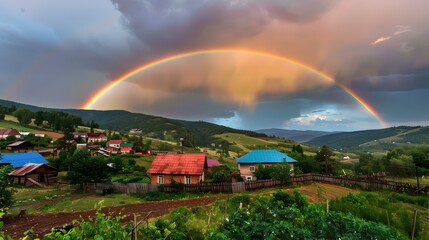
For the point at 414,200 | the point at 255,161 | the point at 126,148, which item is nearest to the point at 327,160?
the point at 255,161

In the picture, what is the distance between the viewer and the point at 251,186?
3138 cm

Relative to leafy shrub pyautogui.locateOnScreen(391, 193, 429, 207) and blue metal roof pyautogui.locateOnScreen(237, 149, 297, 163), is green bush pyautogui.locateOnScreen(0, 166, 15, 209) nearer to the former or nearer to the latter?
blue metal roof pyautogui.locateOnScreen(237, 149, 297, 163)

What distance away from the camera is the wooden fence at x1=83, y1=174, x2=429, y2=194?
31000 millimetres

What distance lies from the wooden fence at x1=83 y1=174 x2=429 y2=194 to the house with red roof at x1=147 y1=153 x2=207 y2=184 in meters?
2.89

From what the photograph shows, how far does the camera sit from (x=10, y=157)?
54.5 metres

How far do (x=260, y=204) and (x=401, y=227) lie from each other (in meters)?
6.76

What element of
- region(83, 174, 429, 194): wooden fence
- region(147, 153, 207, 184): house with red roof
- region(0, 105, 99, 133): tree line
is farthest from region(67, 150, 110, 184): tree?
region(0, 105, 99, 133): tree line

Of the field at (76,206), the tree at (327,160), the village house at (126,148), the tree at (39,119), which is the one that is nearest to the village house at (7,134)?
the tree at (39,119)

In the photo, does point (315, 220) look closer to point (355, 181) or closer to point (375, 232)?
point (375, 232)

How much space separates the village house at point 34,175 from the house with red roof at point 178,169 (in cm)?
2185

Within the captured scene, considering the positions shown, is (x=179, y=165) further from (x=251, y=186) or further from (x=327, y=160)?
(x=327, y=160)

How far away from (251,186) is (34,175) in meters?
38.0

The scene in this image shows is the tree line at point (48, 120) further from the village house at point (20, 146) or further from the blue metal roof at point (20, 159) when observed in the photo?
the blue metal roof at point (20, 159)

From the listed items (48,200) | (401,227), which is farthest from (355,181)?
(48,200)
